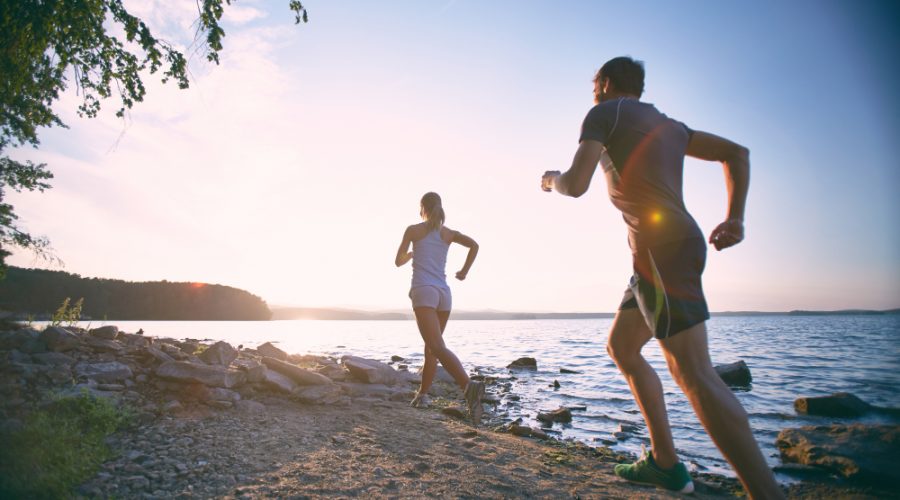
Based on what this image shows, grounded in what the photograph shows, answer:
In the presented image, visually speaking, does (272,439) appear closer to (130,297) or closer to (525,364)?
(525,364)

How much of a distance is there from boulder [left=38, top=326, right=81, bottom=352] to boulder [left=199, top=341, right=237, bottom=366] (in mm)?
1567

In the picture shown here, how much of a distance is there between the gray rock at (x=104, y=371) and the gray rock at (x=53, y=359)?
8.7 inches

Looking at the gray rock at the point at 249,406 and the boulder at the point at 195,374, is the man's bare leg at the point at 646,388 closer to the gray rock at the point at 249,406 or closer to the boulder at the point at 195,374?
the gray rock at the point at 249,406

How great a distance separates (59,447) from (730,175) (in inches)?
187

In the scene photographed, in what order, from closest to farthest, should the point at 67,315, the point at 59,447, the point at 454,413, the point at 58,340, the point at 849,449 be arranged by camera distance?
the point at 59,447 < the point at 849,449 < the point at 58,340 < the point at 454,413 < the point at 67,315

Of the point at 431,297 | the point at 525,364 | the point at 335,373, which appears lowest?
the point at 525,364

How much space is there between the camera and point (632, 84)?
2.65 metres

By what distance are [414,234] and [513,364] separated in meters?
10.4

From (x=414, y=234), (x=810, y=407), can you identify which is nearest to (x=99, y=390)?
(x=414, y=234)

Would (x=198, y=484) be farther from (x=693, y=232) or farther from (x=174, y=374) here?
(x=693, y=232)

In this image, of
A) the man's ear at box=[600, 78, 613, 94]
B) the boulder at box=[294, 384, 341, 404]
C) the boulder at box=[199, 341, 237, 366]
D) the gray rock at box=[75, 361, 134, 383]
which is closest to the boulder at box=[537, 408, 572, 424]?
the boulder at box=[294, 384, 341, 404]

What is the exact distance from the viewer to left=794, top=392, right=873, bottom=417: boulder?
283 inches

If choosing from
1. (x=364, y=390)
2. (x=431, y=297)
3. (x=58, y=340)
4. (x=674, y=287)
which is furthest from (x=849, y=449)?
(x=58, y=340)

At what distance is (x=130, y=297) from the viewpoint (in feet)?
229
